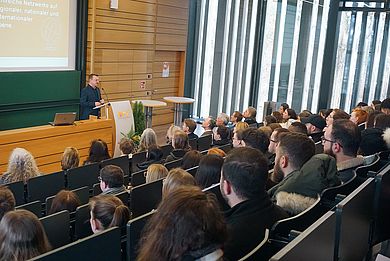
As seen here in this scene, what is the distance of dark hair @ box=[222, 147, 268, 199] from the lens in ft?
7.47

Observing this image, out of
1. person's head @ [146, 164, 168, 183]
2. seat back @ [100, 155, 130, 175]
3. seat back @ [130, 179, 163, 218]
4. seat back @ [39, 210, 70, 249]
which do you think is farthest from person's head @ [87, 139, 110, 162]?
seat back @ [39, 210, 70, 249]

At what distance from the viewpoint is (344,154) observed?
3410 mm

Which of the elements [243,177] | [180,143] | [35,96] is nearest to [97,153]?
[180,143]

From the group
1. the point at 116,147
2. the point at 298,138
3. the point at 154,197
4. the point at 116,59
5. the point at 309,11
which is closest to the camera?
the point at 298,138

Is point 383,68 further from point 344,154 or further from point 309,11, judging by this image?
point 344,154

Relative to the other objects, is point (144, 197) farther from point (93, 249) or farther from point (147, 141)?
point (147, 141)

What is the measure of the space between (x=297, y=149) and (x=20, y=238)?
1.75 metres

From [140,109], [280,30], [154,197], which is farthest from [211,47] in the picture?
[154,197]

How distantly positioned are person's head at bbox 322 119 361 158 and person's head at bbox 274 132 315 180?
0.33 metres

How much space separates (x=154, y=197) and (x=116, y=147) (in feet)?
14.0

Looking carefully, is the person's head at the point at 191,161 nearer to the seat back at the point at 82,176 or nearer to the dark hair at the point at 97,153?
the seat back at the point at 82,176

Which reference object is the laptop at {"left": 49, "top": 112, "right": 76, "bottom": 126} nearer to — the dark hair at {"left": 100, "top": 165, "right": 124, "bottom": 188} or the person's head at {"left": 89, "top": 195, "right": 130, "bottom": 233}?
the dark hair at {"left": 100, "top": 165, "right": 124, "bottom": 188}

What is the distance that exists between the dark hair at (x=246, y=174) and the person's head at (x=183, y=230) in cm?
82

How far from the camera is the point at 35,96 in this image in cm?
834
